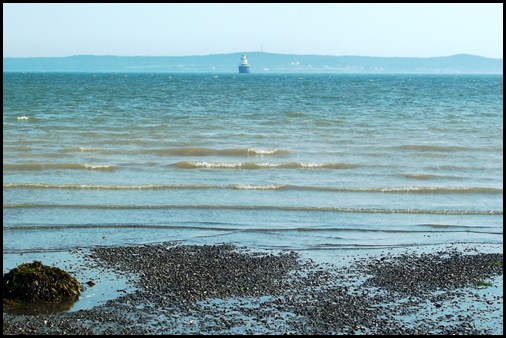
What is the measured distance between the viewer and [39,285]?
11016mm

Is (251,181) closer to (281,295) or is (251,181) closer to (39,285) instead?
(281,295)

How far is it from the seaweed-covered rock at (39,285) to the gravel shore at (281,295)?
1.93ft

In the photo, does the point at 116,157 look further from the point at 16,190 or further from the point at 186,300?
the point at 186,300

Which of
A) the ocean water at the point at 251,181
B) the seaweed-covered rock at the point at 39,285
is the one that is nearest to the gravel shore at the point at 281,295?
the seaweed-covered rock at the point at 39,285

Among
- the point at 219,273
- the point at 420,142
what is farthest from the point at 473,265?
the point at 420,142

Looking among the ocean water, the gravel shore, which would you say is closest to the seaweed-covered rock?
the gravel shore

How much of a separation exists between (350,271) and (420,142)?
1895cm

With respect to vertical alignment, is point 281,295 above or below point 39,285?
below

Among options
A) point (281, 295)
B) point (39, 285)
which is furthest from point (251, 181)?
point (39, 285)

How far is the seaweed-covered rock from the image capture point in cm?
1095

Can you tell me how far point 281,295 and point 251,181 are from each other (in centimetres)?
1065

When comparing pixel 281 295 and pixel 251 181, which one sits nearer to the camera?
pixel 281 295

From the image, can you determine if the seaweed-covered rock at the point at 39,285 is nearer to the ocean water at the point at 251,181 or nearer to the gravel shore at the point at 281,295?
the gravel shore at the point at 281,295

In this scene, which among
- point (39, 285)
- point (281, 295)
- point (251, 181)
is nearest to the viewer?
point (39, 285)
